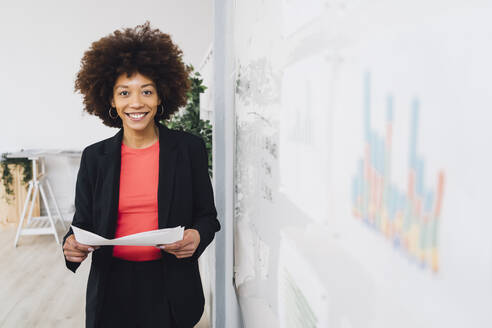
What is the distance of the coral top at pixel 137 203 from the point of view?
1161 mm

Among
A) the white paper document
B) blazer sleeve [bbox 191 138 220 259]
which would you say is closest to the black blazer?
blazer sleeve [bbox 191 138 220 259]

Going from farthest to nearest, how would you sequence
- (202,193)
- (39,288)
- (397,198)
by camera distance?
(39,288) → (202,193) → (397,198)

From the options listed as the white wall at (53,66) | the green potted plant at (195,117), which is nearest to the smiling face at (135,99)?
the green potted plant at (195,117)

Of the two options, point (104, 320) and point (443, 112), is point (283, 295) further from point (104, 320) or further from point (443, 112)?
point (104, 320)

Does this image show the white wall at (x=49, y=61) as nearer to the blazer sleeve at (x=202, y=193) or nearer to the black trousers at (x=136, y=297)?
the blazer sleeve at (x=202, y=193)

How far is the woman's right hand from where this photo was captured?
1095mm

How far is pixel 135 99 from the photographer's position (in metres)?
1.14

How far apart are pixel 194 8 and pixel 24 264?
10.2 ft

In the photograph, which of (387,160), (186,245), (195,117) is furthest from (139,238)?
(195,117)

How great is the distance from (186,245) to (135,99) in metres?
0.43

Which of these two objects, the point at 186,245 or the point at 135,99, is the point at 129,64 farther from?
the point at 186,245

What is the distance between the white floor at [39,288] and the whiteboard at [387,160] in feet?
6.41

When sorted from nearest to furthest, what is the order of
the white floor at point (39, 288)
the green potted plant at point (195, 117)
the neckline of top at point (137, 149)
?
1. the neckline of top at point (137, 149)
2. the green potted plant at point (195, 117)
3. the white floor at point (39, 288)

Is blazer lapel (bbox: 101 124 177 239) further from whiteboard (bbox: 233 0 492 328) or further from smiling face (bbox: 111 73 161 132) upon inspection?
whiteboard (bbox: 233 0 492 328)
